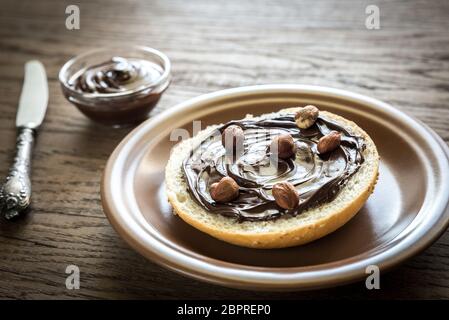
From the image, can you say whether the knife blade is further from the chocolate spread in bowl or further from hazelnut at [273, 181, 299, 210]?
hazelnut at [273, 181, 299, 210]

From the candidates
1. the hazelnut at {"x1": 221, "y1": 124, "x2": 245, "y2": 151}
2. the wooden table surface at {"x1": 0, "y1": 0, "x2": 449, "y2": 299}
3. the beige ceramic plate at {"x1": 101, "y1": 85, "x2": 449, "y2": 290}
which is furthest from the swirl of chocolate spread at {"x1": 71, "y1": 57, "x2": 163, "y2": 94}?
the hazelnut at {"x1": 221, "y1": 124, "x2": 245, "y2": 151}

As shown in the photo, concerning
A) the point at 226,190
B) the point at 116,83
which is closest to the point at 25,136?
the point at 116,83

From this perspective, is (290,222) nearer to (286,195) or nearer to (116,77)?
(286,195)

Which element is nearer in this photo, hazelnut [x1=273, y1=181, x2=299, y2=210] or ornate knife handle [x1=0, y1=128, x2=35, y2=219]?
hazelnut [x1=273, y1=181, x2=299, y2=210]

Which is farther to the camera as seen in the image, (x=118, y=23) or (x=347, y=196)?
(x=118, y=23)
